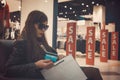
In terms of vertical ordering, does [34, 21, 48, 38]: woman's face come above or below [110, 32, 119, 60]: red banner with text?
above

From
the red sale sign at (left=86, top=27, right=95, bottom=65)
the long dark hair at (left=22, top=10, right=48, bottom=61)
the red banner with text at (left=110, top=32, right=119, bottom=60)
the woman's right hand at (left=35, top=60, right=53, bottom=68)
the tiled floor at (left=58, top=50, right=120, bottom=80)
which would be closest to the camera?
the woman's right hand at (left=35, top=60, right=53, bottom=68)

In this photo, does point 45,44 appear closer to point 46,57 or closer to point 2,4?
point 46,57

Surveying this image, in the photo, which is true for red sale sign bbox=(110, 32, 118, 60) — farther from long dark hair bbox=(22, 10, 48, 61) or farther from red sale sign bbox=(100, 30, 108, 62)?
long dark hair bbox=(22, 10, 48, 61)

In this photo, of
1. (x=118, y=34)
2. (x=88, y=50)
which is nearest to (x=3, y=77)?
(x=88, y=50)

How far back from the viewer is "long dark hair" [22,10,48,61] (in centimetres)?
148

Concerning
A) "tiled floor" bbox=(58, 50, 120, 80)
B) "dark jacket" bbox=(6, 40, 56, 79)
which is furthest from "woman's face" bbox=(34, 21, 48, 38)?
"tiled floor" bbox=(58, 50, 120, 80)

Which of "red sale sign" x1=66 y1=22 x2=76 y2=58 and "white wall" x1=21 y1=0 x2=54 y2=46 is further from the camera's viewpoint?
"red sale sign" x1=66 y1=22 x2=76 y2=58

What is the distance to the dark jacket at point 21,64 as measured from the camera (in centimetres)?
134

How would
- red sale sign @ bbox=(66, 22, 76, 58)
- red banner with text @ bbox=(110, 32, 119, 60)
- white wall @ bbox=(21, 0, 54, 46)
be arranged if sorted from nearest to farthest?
white wall @ bbox=(21, 0, 54, 46) → red sale sign @ bbox=(66, 22, 76, 58) → red banner with text @ bbox=(110, 32, 119, 60)

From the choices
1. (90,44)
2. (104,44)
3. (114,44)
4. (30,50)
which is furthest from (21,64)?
(114,44)

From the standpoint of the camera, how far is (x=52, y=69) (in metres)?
1.32

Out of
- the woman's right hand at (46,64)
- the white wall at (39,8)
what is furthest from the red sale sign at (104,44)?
the woman's right hand at (46,64)

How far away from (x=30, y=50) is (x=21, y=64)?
0.12 m

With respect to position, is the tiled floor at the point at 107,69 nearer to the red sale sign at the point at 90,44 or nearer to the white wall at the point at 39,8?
the red sale sign at the point at 90,44
